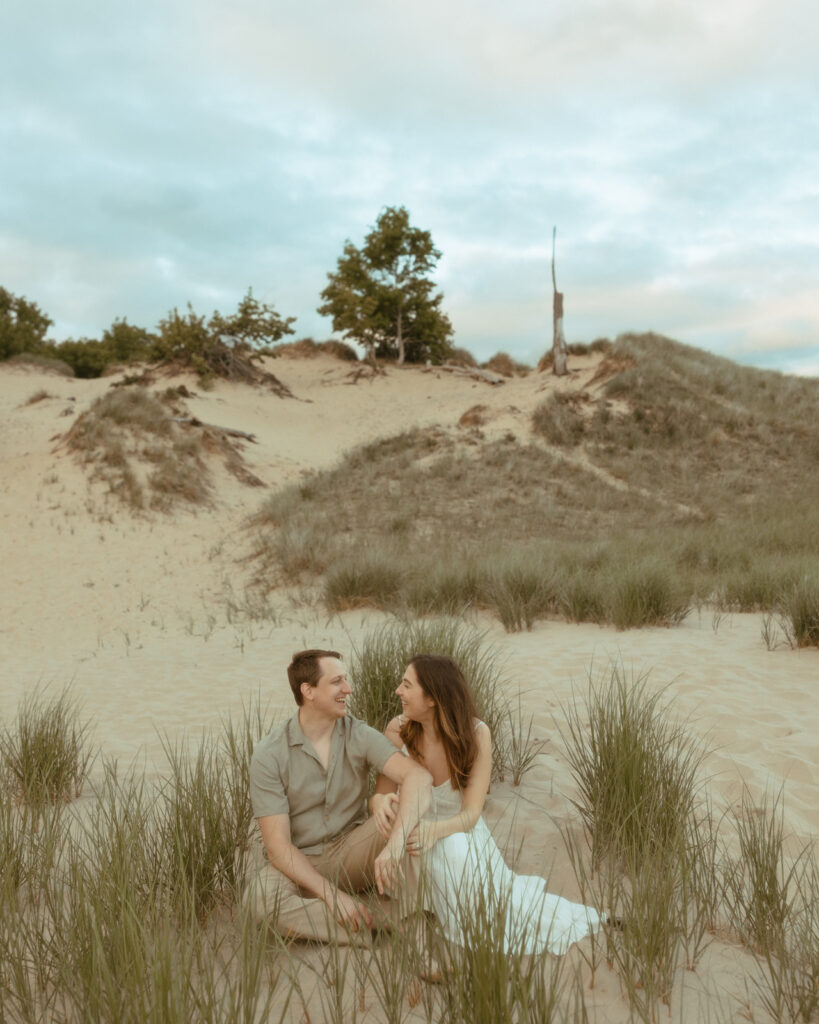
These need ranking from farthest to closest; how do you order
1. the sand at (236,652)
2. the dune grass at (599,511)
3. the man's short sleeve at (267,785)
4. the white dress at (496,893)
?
the dune grass at (599,511) < the sand at (236,652) < the man's short sleeve at (267,785) < the white dress at (496,893)

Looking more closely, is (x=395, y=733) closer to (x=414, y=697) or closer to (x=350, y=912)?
(x=414, y=697)

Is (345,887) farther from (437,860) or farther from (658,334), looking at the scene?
(658,334)

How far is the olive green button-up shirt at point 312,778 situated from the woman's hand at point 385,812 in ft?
0.58

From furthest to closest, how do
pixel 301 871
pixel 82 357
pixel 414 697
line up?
1. pixel 82 357
2. pixel 414 697
3. pixel 301 871

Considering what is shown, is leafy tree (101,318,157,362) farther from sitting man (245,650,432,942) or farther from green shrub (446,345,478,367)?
sitting man (245,650,432,942)

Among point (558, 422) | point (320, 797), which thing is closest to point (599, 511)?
point (558, 422)

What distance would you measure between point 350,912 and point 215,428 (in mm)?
18498

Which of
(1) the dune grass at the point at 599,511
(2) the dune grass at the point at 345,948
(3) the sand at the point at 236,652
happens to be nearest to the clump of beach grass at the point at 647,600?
(1) the dune grass at the point at 599,511

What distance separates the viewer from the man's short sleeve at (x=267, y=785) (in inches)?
113

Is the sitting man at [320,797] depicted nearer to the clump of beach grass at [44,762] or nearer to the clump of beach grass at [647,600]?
the clump of beach grass at [44,762]

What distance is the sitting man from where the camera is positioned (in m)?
2.74

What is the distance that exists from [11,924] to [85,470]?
1575 centimetres

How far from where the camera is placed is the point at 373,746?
3062 millimetres

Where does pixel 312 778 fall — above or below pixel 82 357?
below
